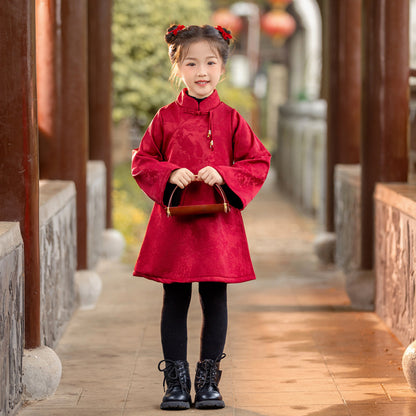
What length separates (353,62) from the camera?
809 centimetres

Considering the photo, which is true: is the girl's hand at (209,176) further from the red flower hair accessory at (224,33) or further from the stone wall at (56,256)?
the stone wall at (56,256)

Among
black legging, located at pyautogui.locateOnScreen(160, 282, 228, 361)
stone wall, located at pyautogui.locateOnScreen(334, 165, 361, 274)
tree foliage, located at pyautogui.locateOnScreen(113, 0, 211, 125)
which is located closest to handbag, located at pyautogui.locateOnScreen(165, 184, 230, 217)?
black legging, located at pyautogui.locateOnScreen(160, 282, 228, 361)

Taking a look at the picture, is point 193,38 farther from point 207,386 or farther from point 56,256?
point 56,256

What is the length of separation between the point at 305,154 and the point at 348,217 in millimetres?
6112

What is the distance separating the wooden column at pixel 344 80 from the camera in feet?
26.5

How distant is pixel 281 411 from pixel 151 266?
2.77ft

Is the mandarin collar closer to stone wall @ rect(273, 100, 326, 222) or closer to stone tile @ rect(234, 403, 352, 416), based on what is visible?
stone tile @ rect(234, 403, 352, 416)

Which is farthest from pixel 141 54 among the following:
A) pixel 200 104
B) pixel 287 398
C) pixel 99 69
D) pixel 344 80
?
pixel 287 398

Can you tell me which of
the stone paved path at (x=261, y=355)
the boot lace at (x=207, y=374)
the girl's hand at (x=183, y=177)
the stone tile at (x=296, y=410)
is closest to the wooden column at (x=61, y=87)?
the stone paved path at (x=261, y=355)

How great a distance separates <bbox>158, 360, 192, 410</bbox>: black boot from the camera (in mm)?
4141

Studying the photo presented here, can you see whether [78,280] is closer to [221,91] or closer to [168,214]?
[168,214]

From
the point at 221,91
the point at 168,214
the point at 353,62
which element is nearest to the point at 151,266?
the point at 168,214

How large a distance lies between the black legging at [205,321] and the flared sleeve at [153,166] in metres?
0.42

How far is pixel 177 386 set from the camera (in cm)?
416
